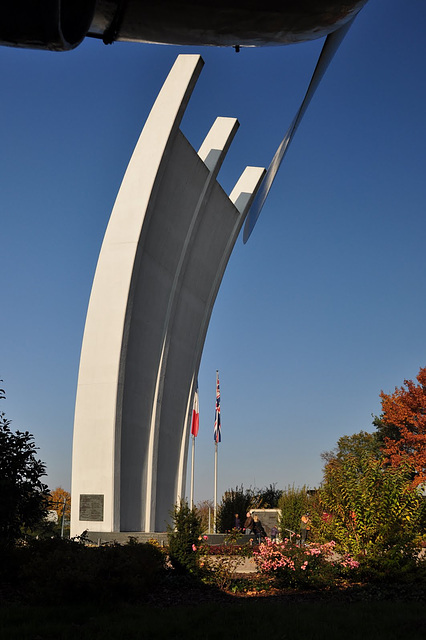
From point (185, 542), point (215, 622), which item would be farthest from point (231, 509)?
point (215, 622)

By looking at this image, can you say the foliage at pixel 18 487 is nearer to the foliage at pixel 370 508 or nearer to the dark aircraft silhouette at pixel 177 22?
the foliage at pixel 370 508

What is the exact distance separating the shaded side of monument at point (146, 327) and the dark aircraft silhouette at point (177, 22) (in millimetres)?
14753

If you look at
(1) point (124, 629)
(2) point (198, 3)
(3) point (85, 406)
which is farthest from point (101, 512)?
(2) point (198, 3)

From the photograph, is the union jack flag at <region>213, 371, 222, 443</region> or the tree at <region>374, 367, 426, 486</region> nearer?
the union jack flag at <region>213, 371, 222, 443</region>

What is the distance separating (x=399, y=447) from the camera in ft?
135

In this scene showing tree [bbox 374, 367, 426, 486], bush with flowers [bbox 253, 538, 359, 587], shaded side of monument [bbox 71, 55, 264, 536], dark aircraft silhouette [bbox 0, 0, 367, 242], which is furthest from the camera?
tree [bbox 374, 367, 426, 486]

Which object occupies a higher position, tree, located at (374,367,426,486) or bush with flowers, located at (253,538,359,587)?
tree, located at (374,367,426,486)

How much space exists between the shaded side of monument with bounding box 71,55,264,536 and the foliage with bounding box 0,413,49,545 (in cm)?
575

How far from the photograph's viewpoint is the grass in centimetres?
620

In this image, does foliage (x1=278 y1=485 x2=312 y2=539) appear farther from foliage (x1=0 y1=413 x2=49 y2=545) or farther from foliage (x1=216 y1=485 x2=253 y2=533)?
foliage (x1=0 y1=413 x2=49 y2=545)

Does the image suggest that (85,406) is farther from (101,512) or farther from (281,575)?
(281,575)

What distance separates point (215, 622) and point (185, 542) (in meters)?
4.77

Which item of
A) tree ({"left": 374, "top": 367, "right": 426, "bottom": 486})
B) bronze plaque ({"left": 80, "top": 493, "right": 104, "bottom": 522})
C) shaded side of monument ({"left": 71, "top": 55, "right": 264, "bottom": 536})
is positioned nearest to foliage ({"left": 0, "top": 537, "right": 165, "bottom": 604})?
bronze plaque ({"left": 80, "top": 493, "right": 104, "bottom": 522})

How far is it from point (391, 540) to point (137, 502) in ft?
29.0
